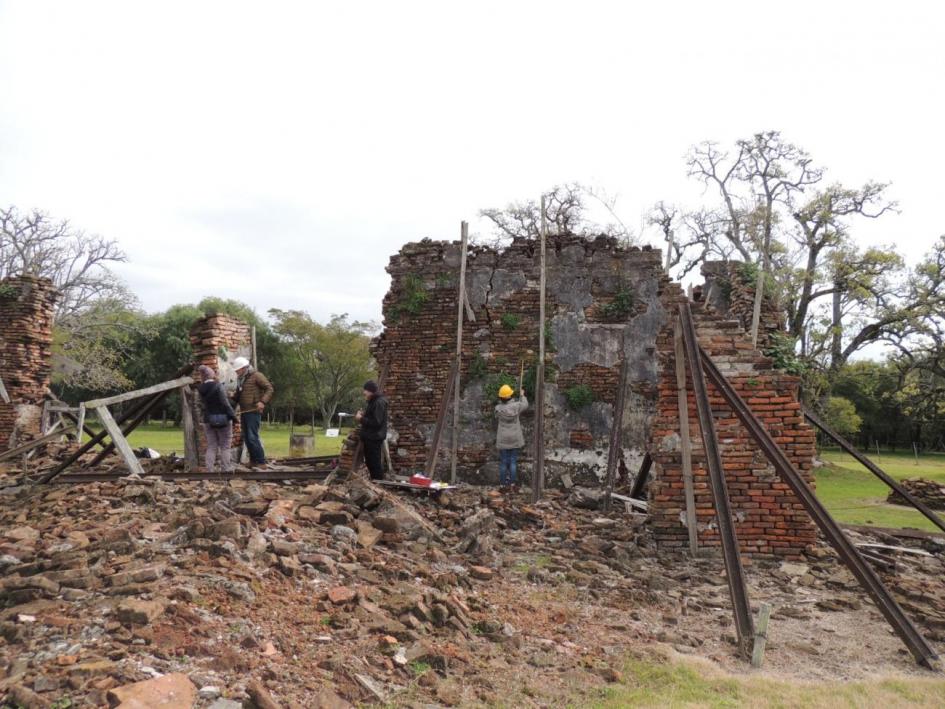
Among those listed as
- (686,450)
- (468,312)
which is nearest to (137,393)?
(468,312)

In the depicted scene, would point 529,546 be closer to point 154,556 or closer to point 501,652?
point 501,652

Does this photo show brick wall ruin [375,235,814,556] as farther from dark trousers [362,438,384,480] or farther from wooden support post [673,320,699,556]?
wooden support post [673,320,699,556]

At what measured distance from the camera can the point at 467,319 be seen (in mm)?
11336

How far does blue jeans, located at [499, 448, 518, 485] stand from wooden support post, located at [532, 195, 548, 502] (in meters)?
0.50

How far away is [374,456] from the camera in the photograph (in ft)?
29.5

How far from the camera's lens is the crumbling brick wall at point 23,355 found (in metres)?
15.5

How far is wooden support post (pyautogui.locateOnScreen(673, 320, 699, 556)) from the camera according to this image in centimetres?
664

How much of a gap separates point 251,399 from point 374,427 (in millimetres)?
2628

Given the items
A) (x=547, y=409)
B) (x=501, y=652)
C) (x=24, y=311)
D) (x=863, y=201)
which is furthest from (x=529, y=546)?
(x=863, y=201)

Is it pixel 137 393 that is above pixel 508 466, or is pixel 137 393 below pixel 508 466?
above

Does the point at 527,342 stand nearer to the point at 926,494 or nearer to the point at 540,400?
the point at 540,400

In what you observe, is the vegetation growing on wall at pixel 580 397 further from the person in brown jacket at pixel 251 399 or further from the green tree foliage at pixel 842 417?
the green tree foliage at pixel 842 417

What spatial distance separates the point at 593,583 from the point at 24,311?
16336mm

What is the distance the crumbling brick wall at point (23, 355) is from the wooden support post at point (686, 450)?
613 inches
